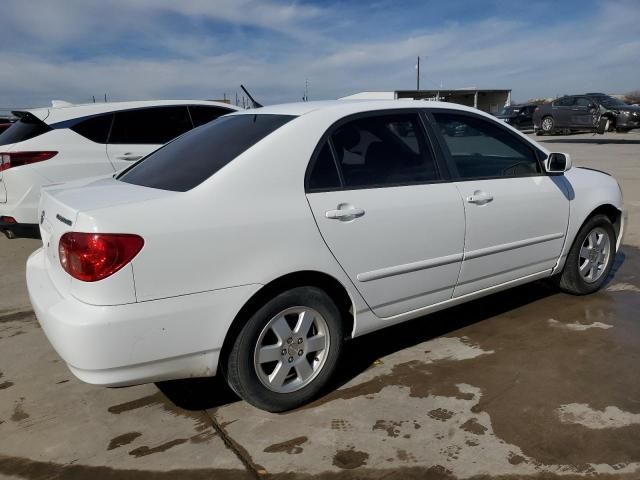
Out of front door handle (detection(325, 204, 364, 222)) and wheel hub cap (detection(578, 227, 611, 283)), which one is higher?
front door handle (detection(325, 204, 364, 222))

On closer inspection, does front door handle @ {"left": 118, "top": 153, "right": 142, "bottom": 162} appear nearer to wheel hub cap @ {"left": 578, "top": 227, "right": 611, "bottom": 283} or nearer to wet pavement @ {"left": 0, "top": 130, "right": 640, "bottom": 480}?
wet pavement @ {"left": 0, "top": 130, "right": 640, "bottom": 480}

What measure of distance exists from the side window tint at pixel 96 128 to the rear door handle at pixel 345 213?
4008 mm

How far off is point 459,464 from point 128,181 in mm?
2243

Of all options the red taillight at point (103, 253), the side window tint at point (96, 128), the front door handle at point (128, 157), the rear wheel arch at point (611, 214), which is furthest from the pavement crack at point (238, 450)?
the side window tint at point (96, 128)

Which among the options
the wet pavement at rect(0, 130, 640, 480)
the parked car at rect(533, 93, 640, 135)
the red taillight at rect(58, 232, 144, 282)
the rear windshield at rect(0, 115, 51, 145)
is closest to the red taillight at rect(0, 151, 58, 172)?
the rear windshield at rect(0, 115, 51, 145)

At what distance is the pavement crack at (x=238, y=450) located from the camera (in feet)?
8.06

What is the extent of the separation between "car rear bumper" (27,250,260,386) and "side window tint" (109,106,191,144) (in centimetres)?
383

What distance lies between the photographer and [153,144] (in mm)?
6289

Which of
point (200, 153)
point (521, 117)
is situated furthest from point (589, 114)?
point (200, 153)

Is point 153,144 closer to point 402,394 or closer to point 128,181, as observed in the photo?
point 128,181

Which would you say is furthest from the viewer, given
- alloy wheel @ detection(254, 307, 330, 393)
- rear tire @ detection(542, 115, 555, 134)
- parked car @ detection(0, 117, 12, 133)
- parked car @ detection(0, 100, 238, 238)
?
rear tire @ detection(542, 115, 555, 134)

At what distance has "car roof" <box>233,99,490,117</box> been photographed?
314 cm

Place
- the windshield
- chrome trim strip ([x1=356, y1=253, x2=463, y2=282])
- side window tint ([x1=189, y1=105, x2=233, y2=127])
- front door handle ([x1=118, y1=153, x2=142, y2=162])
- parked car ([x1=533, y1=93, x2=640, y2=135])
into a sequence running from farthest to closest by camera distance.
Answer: the windshield, parked car ([x1=533, y1=93, x2=640, y2=135]), side window tint ([x1=189, y1=105, x2=233, y2=127]), front door handle ([x1=118, y1=153, x2=142, y2=162]), chrome trim strip ([x1=356, y1=253, x2=463, y2=282])

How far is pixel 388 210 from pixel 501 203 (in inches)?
38.6
